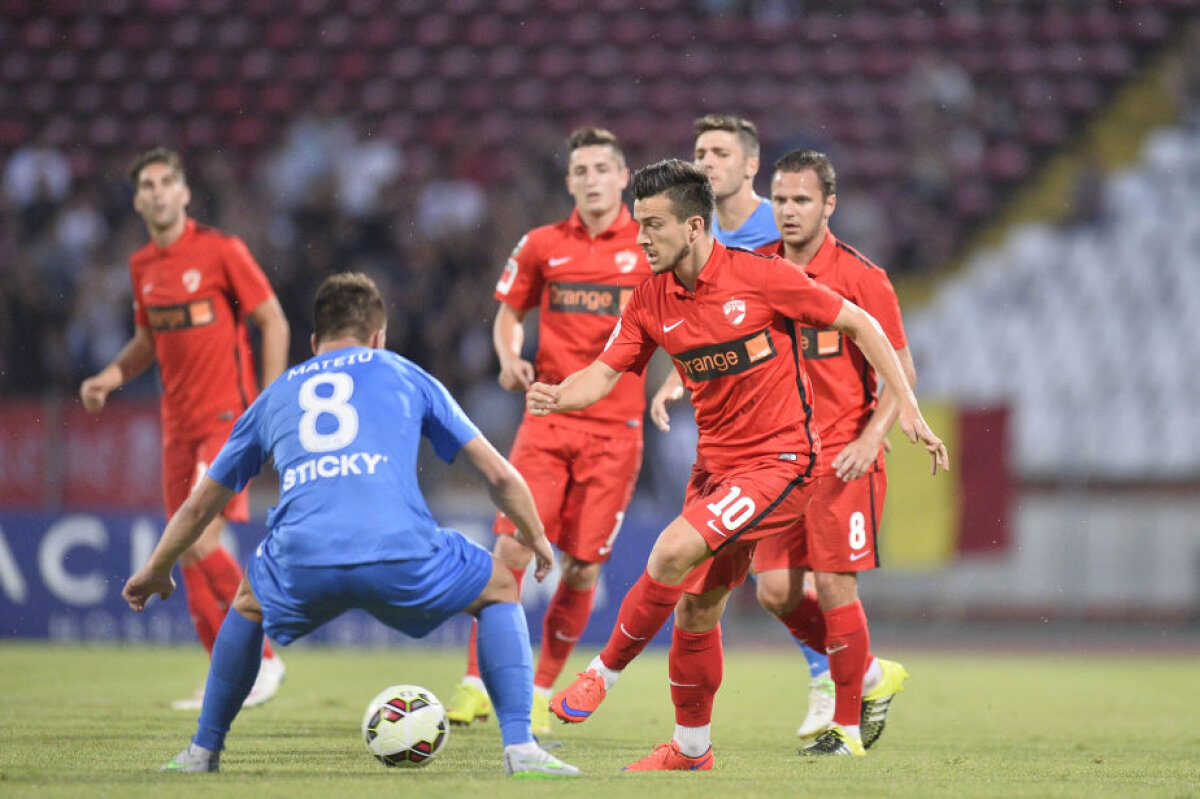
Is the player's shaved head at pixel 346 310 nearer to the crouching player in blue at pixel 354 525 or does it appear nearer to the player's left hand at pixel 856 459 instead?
the crouching player in blue at pixel 354 525

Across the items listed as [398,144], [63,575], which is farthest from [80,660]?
[398,144]

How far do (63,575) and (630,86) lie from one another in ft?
28.9

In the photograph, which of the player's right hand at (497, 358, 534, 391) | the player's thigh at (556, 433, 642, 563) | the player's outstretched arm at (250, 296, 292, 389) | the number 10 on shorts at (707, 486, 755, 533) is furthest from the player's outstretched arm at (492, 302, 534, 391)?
the number 10 on shorts at (707, 486, 755, 533)

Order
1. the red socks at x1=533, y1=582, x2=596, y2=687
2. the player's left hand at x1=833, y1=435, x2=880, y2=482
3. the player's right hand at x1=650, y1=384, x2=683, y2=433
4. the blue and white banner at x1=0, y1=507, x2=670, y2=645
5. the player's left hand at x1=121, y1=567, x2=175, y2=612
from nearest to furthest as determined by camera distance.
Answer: the player's left hand at x1=121, y1=567, x2=175, y2=612
the player's left hand at x1=833, y1=435, x2=880, y2=482
the player's right hand at x1=650, y1=384, x2=683, y2=433
the red socks at x1=533, y1=582, x2=596, y2=687
the blue and white banner at x1=0, y1=507, x2=670, y2=645

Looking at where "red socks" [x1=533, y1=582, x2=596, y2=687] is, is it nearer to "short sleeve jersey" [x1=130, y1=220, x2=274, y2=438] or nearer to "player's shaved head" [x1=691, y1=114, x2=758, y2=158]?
"short sleeve jersey" [x1=130, y1=220, x2=274, y2=438]

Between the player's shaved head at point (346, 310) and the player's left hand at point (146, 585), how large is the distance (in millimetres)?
931

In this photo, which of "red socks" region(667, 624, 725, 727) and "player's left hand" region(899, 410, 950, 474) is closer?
"player's left hand" region(899, 410, 950, 474)

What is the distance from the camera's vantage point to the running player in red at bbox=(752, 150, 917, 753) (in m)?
5.95

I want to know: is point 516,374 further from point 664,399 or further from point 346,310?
point 346,310

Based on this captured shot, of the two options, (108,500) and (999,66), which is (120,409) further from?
(999,66)

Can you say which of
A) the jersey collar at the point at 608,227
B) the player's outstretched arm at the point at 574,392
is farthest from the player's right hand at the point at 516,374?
the player's outstretched arm at the point at 574,392

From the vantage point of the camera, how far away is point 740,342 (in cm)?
531

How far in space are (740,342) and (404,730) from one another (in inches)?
70.8

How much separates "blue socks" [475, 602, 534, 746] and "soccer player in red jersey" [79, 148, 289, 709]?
332 cm
